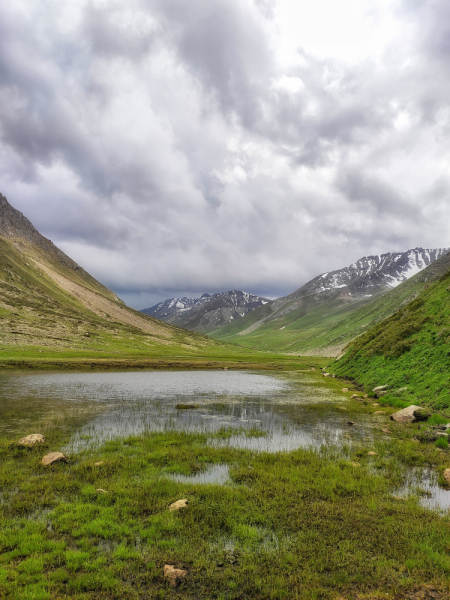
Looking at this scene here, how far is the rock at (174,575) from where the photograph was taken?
963 centimetres

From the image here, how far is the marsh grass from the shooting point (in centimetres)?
966

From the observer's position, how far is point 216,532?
40.9ft

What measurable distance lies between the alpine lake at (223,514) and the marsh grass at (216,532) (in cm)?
5

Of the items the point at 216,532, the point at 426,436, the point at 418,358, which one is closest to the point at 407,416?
the point at 426,436

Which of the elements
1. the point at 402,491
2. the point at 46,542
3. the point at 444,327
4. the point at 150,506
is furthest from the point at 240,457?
the point at 444,327

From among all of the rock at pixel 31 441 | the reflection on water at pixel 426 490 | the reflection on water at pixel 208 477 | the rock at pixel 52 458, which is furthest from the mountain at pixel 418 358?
the rock at pixel 31 441

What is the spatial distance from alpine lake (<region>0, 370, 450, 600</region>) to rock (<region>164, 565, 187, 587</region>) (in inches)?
4.9

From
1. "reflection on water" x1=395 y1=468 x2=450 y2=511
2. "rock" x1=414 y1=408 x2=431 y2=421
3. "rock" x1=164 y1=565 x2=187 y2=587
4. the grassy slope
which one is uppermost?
"rock" x1=414 y1=408 x2=431 y2=421

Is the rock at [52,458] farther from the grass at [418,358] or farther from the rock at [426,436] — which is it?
the grass at [418,358]

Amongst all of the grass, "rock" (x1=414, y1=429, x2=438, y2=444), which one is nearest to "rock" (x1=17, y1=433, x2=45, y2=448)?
"rock" (x1=414, y1=429, x2=438, y2=444)

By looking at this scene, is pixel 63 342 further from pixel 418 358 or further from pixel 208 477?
pixel 208 477

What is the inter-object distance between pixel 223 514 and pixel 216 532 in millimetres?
1258

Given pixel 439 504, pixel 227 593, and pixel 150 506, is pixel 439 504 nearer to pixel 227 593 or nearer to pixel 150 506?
pixel 227 593

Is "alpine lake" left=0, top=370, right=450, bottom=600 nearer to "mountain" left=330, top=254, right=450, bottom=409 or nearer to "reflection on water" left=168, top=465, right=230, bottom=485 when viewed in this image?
"reflection on water" left=168, top=465, right=230, bottom=485
